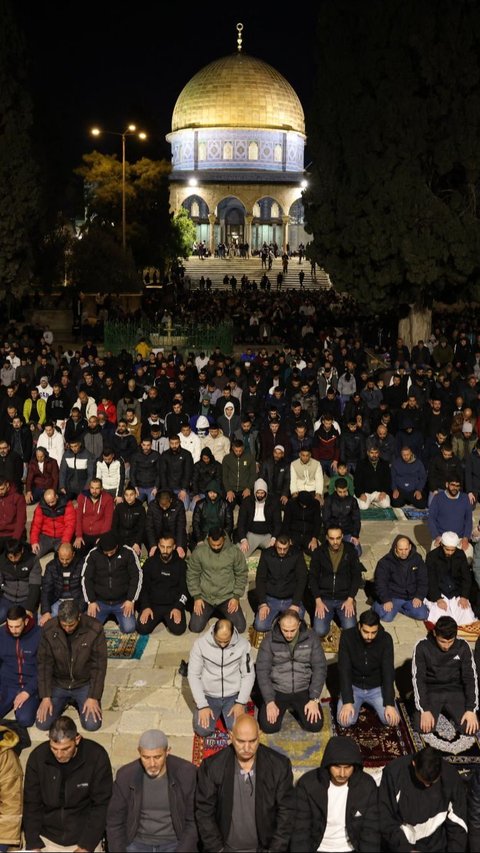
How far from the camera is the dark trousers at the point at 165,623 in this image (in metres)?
8.65

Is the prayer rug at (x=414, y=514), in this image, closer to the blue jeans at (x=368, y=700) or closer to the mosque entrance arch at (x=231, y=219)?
the blue jeans at (x=368, y=700)

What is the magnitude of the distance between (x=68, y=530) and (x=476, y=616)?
14.2ft

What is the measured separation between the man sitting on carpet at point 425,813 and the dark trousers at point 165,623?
346 centimetres

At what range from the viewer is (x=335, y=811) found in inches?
212

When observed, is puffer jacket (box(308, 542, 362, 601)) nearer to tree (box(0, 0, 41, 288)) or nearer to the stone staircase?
tree (box(0, 0, 41, 288))

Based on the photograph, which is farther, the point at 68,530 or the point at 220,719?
the point at 68,530

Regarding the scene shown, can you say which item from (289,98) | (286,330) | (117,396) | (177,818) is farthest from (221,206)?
(177,818)

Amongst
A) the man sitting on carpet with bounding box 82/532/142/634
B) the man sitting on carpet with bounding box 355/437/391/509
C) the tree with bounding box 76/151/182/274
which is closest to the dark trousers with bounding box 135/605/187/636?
the man sitting on carpet with bounding box 82/532/142/634

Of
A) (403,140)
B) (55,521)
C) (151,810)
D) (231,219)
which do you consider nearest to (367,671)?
(151,810)

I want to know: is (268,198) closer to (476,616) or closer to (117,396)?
(117,396)

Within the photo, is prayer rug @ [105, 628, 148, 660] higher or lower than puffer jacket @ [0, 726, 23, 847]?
lower

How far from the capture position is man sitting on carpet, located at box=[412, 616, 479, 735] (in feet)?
22.4

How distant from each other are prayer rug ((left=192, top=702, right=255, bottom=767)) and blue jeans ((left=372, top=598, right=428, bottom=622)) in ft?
7.54

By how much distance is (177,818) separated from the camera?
5.42 metres
